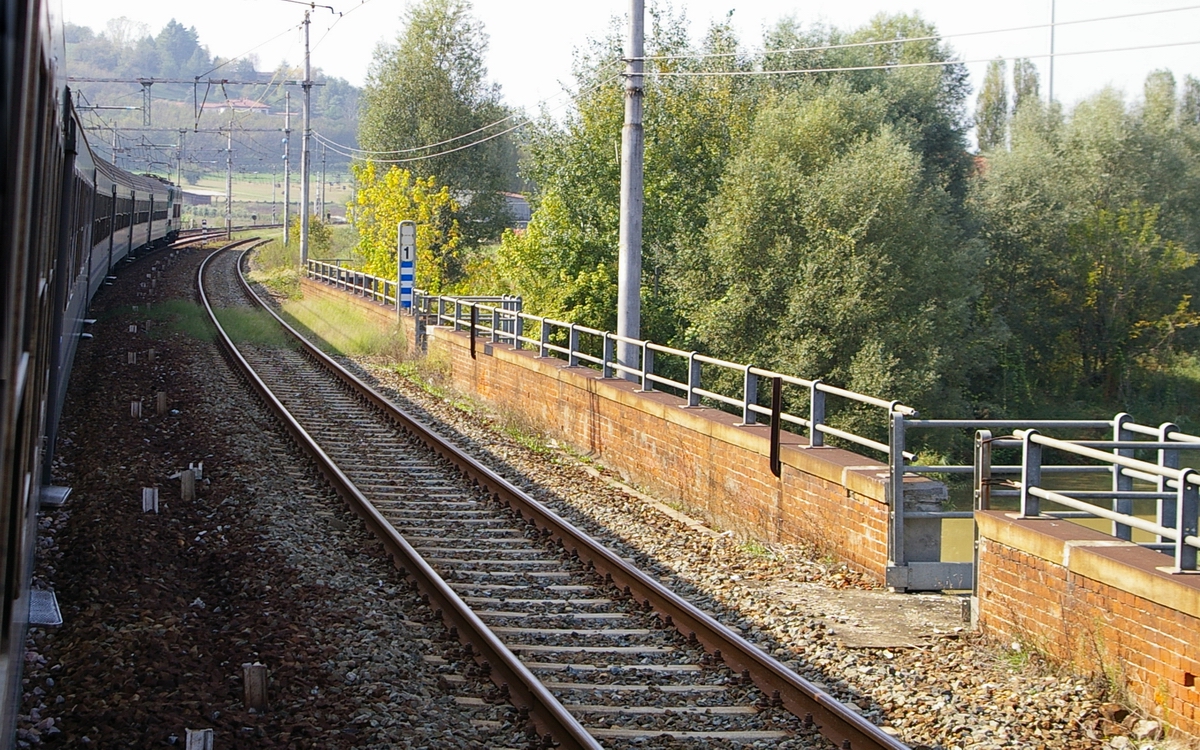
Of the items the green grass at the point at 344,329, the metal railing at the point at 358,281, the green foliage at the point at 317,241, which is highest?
the green foliage at the point at 317,241

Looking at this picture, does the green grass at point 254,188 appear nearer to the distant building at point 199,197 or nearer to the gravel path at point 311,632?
the distant building at point 199,197

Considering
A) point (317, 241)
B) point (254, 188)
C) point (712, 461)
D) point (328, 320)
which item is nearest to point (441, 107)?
point (317, 241)

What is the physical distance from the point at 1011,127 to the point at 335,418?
38.7 metres

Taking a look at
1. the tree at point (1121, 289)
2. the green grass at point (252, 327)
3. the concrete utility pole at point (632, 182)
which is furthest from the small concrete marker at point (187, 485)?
the tree at point (1121, 289)

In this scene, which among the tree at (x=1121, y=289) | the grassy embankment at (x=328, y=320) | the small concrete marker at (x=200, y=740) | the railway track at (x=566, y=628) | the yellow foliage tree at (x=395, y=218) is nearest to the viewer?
the small concrete marker at (x=200, y=740)

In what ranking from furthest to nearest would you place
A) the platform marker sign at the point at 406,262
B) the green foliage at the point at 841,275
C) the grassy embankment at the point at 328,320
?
the green foliage at the point at 841,275 < the grassy embankment at the point at 328,320 < the platform marker sign at the point at 406,262

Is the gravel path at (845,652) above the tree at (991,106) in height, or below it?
below

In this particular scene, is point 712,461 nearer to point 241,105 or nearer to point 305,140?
point 305,140

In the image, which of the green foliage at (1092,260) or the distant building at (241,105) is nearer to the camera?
the green foliage at (1092,260)

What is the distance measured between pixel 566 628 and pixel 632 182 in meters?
8.46

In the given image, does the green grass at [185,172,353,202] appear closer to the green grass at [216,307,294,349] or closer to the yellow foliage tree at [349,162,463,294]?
the yellow foliage tree at [349,162,463,294]

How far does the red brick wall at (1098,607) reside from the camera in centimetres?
653

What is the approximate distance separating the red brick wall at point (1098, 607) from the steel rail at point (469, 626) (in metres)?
3.04

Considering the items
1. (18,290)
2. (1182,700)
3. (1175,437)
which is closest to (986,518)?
(1175,437)
